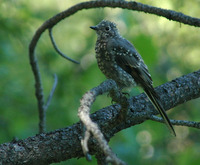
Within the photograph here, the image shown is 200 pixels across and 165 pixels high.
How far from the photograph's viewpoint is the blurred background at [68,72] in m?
4.58

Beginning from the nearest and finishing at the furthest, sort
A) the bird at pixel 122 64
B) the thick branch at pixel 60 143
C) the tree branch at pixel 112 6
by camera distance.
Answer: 1. the thick branch at pixel 60 143
2. the tree branch at pixel 112 6
3. the bird at pixel 122 64

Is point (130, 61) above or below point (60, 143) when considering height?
above

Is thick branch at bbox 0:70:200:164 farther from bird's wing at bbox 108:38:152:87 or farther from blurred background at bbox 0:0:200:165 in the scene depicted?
blurred background at bbox 0:0:200:165

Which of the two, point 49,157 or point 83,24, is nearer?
point 49,157

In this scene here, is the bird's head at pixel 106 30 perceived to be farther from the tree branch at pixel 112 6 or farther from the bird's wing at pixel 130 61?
the tree branch at pixel 112 6

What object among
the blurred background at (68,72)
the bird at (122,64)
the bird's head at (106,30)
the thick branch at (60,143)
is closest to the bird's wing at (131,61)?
the bird at (122,64)

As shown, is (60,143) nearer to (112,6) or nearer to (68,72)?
(112,6)

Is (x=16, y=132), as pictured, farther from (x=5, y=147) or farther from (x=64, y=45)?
(x=64, y=45)

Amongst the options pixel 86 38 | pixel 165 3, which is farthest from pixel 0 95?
pixel 165 3

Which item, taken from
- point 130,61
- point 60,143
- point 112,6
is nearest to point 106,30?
point 130,61

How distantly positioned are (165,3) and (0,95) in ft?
10.2

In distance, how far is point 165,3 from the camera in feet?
18.1

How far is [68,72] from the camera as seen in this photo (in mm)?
4980

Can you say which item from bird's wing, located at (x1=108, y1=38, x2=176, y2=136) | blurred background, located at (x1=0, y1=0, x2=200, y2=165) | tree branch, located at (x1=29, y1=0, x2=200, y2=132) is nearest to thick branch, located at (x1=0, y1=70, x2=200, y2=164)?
bird's wing, located at (x1=108, y1=38, x2=176, y2=136)
